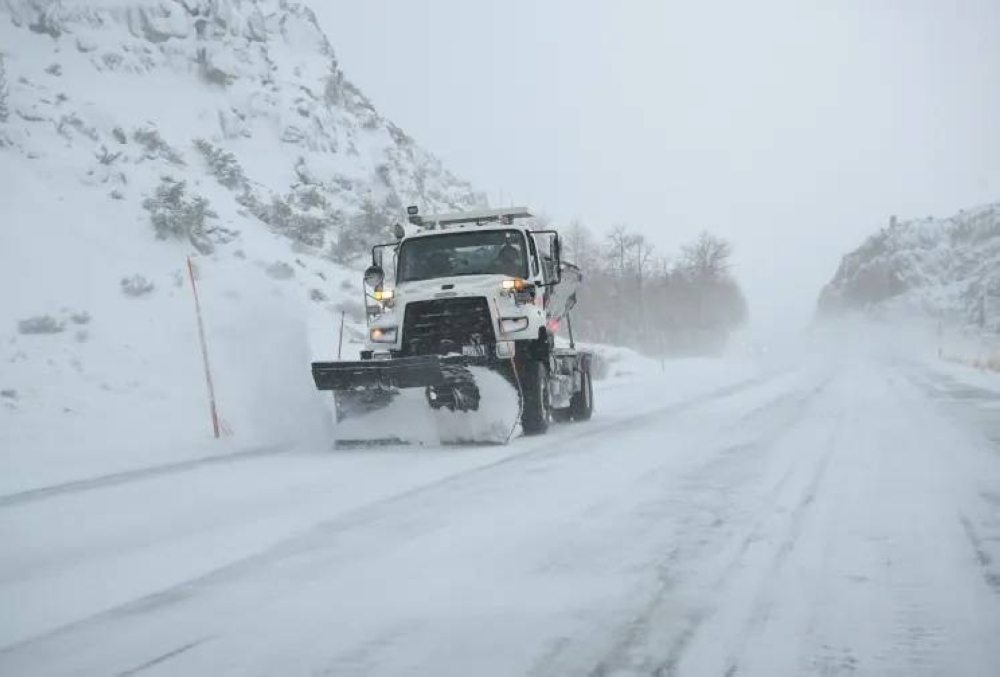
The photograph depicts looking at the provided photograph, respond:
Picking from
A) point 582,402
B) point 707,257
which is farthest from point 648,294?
point 582,402

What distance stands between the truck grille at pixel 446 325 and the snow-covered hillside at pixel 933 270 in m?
100

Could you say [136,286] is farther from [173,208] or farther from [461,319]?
[461,319]

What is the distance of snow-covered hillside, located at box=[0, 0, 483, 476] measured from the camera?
1684cm

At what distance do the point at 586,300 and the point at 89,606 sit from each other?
5878cm

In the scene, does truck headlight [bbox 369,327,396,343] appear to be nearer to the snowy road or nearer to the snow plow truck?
the snow plow truck

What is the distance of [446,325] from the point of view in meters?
10.2

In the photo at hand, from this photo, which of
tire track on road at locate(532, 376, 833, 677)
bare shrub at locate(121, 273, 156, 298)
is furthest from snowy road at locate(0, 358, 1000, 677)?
bare shrub at locate(121, 273, 156, 298)

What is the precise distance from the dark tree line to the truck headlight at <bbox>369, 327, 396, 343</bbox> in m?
46.2

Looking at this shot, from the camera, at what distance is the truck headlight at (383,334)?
10.3m

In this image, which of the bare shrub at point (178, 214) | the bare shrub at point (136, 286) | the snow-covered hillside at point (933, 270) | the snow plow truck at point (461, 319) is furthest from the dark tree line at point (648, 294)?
the snow plow truck at point (461, 319)

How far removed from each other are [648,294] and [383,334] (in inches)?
2643

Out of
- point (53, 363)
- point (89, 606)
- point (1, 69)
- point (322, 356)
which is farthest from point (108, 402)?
point (1, 69)

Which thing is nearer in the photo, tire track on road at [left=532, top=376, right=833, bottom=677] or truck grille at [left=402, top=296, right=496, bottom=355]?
tire track on road at [left=532, top=376, right=833, bottom=677]

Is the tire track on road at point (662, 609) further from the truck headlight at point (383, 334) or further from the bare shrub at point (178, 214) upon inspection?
the bare shrub at point (178, 214)
